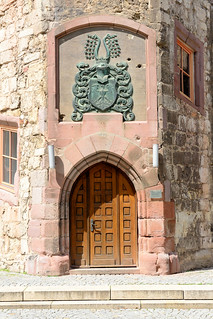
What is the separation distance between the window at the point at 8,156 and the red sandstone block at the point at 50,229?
1559 mm

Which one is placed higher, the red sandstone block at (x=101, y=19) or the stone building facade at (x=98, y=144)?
the red sandstone block at (x=101, y=19)

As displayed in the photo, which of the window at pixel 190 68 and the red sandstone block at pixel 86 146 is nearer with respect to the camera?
the red sandstone block at pixel 86 146

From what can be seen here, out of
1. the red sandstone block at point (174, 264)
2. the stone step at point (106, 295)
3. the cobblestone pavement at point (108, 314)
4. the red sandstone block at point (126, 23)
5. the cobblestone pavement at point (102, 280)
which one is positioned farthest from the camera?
the red sandstone block at point (126, 23)

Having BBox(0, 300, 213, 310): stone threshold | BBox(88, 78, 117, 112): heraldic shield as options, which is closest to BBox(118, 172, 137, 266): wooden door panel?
BBox(88, 78, 117, 112): heraldic shield

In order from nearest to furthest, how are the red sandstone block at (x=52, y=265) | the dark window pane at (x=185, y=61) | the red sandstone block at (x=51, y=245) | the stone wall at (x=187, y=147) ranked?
1. the red sandstone block at (x=52, y=265)
2. the red sandstone block at (x=51, y=245)
3. the stone wall at (x=187, y=147)
4. the dark window pane at (x=185, y=61)

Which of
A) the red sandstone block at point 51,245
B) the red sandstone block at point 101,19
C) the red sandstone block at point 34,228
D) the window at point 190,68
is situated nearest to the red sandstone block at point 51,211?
the red sandstone block at point 34,228

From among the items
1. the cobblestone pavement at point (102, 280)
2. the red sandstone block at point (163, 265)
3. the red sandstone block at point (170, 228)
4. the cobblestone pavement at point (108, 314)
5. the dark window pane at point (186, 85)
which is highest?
the dark window pane at point (186, 85)

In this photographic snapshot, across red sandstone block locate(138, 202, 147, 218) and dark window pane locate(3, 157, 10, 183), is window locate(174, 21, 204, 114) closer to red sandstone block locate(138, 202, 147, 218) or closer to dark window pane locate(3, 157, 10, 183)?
red sandstone block locate(138, 202, 147, 218)

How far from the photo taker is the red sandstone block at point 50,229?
8.65 meters

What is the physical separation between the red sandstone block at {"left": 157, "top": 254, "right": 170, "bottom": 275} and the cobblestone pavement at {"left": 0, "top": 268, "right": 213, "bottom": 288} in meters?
0.16

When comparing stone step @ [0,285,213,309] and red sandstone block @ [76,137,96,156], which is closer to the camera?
stone step @ [0,285,213,309]

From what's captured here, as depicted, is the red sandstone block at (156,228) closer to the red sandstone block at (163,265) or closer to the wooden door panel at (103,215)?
the red sandstone block at (163,265)

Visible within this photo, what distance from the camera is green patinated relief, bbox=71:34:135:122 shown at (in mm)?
8945

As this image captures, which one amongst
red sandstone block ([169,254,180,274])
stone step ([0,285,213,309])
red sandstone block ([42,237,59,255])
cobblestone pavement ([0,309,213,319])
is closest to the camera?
cobblestone pavement ([0,309,213,319])
